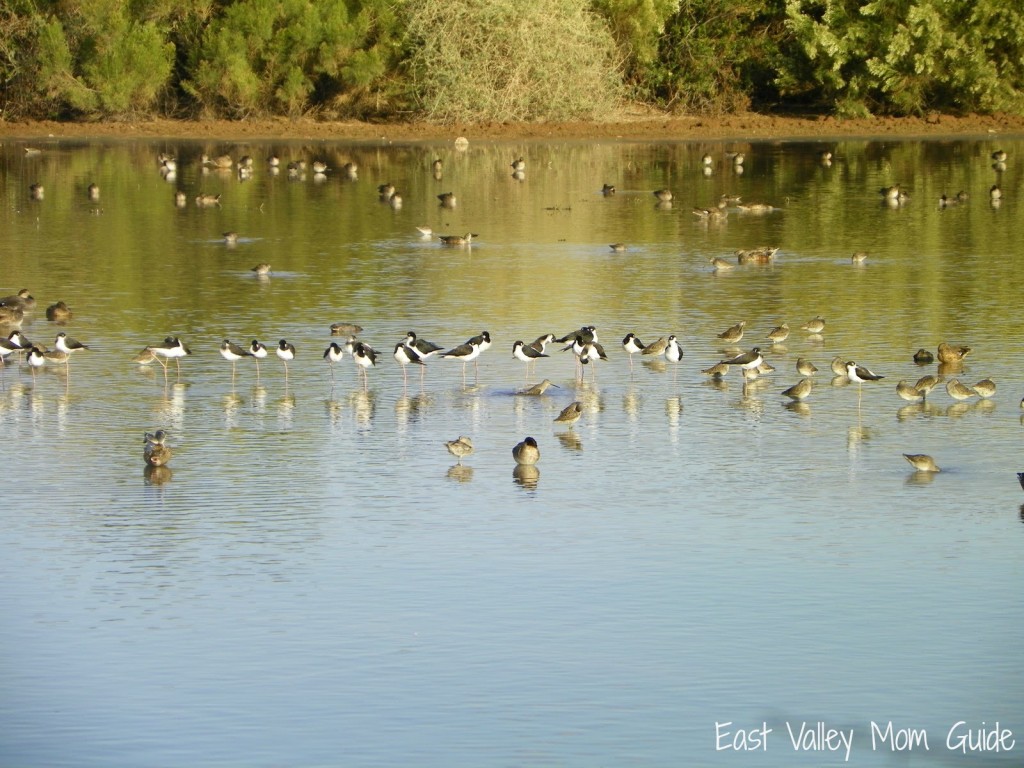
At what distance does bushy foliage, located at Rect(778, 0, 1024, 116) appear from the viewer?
57.8 meters

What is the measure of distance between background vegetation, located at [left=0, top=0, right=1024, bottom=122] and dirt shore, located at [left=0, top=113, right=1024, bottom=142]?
0.70 meters

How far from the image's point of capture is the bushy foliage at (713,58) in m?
64.0

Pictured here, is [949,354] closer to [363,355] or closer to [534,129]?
[363,355]

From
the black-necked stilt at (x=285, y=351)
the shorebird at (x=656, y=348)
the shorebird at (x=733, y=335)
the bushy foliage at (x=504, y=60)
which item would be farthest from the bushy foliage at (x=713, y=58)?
the black-necked stilt at (x=285, y=351)

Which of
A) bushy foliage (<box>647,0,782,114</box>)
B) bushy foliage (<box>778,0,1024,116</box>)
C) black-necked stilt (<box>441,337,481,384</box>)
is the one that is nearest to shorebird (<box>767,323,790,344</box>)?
black-necked stilt (<box>441,337,481,384</box>)

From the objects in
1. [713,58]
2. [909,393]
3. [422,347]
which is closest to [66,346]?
[422,347]

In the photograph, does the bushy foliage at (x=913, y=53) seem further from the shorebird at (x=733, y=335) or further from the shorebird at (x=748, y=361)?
the shorebird at (x=748, y=361)

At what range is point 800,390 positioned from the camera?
1931 cm

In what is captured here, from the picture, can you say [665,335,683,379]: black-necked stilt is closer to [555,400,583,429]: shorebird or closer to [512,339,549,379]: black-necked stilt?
[512,339,549,379]: black-necked stilt

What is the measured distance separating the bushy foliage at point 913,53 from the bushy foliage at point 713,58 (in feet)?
8.20

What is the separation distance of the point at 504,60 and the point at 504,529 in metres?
46.4

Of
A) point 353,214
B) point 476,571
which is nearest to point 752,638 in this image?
point 476,571

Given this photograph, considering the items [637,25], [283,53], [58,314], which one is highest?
[637,25]

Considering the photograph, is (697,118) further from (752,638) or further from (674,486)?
(752,638)
